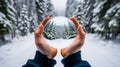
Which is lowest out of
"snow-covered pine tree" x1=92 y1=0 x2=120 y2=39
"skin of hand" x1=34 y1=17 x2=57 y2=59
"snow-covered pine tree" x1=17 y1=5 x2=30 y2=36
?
"snow-covered pine tree" x1=17 y1=5 x2=30 y2=36

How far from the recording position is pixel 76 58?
2.86 metres

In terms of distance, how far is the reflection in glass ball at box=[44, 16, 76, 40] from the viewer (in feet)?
11.4

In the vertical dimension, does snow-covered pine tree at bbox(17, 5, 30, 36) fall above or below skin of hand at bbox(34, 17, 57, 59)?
below

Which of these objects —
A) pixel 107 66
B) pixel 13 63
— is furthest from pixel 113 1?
pixel 13 63

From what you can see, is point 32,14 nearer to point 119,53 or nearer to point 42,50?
point 119,53

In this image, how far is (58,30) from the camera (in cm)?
369

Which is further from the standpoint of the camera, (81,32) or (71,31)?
(71,31)

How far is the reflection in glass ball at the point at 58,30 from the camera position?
346 cm

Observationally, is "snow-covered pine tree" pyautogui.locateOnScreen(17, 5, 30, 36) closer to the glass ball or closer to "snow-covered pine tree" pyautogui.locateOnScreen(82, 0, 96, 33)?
"snow-covered pine tree" pyautogui.locateOnScreen(82, 0, 96, 33)

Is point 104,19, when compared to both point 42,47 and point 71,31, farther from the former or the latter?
point 42,47

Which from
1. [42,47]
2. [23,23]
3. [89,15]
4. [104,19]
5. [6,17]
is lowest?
[23,23]

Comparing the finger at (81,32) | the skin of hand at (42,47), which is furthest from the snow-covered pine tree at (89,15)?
the skin of hand at (42,47)

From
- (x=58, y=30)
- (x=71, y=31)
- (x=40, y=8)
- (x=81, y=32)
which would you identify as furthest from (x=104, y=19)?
(x=40, y=8)

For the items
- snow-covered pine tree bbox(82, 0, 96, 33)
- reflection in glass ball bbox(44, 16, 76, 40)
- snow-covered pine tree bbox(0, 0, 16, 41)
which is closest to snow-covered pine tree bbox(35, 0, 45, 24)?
snow-covered pine tree bbox(82, 0, 96, 33)
